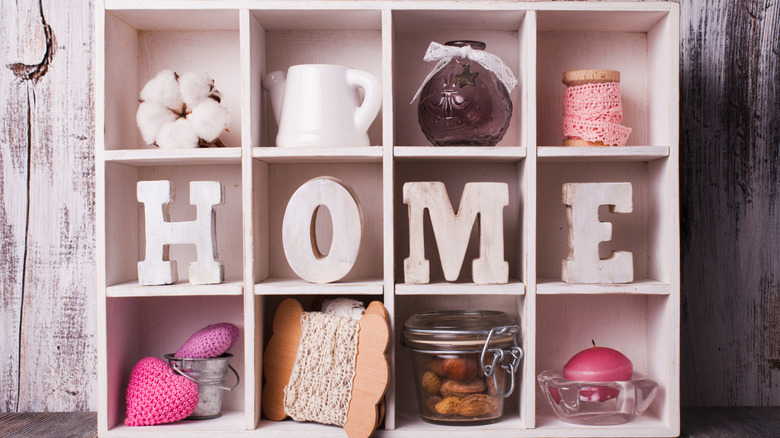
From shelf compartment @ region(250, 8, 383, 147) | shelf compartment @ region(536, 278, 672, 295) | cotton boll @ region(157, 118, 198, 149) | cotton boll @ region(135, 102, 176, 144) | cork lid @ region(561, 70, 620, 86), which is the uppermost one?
shelf compartment @ region(250, 8, 383, 147)

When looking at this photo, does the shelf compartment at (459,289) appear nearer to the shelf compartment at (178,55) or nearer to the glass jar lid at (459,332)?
the glass jar lid at (459,332)

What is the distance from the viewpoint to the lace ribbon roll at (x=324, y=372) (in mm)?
1173

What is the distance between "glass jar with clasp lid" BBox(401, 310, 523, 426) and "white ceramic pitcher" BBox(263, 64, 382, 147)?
395 mm

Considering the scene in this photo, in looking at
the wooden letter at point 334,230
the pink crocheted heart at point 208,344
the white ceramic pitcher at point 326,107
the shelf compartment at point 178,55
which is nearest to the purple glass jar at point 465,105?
the white ceramic pitcher at point 326,107

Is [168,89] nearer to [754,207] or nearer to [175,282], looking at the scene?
[175,282]

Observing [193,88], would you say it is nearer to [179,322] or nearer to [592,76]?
[179,322]

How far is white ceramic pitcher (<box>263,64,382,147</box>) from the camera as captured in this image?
47.8 inches

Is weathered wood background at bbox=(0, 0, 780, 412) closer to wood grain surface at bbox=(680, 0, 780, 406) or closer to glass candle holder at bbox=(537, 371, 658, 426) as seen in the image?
wood grain surface at bbox=(680, 0, 780, 406)

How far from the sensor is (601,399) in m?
1.19

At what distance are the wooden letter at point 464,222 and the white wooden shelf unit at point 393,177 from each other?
0.04 m

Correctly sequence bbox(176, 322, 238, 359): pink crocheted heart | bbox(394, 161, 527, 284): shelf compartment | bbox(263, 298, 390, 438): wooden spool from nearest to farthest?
bbox(263, 298, 390, 438): wooden spool < bbox(176, 322, 238, 359): pink crocheted heart < bbox(394, 161, 527, 284): shelf compartment

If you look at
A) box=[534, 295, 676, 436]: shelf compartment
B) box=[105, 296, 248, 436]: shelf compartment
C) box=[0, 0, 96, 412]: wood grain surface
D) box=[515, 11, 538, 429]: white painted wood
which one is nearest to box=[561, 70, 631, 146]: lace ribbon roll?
box=[515, 11, 538, 429]: white painted wood

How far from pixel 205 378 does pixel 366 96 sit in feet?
2.06

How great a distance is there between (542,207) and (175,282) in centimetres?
77
